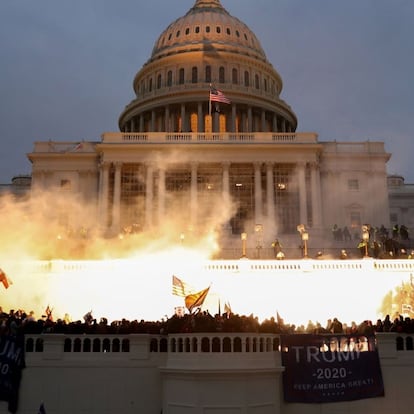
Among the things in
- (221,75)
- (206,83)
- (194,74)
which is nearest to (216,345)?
(206,83)

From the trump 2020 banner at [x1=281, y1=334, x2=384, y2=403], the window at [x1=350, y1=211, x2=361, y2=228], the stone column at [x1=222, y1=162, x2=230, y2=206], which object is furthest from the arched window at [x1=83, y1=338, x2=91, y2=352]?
the window at [x1=350, y1=211, x2=361, y2=228]

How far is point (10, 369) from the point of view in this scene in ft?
66.7

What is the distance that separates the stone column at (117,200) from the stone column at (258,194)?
41.4 feet

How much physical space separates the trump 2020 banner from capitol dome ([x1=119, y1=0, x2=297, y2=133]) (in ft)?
179

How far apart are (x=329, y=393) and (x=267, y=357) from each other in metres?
2.62

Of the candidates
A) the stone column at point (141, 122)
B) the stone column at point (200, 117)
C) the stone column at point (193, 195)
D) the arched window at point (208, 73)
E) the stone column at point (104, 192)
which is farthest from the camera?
the arched window at point (208, 73)

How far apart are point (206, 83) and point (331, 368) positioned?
64.0 m

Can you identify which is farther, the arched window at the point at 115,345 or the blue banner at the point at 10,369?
the arched window at the point at 115,345

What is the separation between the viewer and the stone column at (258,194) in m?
58.6

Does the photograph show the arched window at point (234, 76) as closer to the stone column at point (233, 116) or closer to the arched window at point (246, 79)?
the arched window at point (246, 79)

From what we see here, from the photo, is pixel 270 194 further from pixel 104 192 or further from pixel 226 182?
pixel 104 192

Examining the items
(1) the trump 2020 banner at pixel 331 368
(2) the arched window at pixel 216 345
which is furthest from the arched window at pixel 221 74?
(2) the arched window at pixel 216 345

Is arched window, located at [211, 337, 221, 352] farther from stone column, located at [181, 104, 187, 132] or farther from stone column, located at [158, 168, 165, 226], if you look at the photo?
stone column, located at [181, 104, 187, 132]

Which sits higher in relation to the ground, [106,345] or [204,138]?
[204,138]
